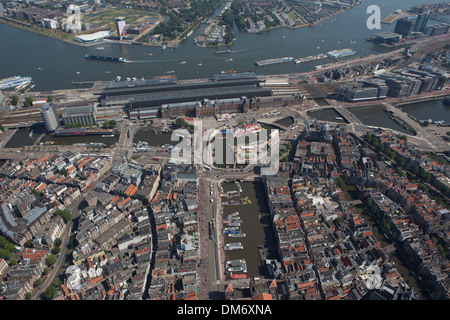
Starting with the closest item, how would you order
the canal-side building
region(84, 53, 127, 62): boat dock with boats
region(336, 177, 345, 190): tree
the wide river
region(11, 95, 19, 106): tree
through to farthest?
region(336, 177, 345, 190): tree → the canal-side building → region(11, 95, 19, 106): tree → the wide river → region(84, 53, 127, 62): boat dock with boats

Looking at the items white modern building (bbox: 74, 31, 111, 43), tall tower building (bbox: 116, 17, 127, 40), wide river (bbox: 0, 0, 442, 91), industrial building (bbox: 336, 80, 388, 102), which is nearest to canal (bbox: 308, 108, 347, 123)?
industrial building (bbox: 336, 80, 388, 102)

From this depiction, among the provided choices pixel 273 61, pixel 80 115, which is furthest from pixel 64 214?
pixel 273 61

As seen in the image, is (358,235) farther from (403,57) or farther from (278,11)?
(278,11)

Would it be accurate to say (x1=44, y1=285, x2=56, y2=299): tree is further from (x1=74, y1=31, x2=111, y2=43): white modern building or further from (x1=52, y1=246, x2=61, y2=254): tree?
(x1=74, y1=31, x2=111, y2=43): white modern building

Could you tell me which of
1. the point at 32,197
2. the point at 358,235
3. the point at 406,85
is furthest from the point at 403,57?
the point at 32,197

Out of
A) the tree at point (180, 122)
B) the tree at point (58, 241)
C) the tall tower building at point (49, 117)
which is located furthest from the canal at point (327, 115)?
the tree at point (58, 241)

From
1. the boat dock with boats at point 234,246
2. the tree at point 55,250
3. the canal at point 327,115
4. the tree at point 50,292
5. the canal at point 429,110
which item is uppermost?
the tree at point 50,292

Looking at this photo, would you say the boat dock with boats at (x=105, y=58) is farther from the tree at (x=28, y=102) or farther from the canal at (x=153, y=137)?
the canal at (x=153, y=137)
